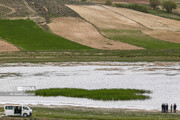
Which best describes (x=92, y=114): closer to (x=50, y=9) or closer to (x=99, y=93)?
(x=99, y=93)

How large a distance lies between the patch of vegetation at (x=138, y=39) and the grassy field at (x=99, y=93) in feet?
232

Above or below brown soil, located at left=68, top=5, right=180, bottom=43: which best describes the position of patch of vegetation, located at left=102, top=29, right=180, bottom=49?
below

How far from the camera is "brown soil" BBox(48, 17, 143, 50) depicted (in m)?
139

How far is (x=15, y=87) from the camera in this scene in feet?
247

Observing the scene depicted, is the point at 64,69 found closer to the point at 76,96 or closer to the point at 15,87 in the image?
the point at 15,87

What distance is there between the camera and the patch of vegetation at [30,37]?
135875mm

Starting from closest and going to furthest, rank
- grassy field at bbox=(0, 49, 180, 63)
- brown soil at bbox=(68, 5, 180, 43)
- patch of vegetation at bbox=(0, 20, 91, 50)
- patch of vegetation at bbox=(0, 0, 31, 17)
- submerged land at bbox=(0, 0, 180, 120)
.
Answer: grassy field at bbox=(0, 49, 180, 63) → submerged land at bbox=(0, 0, 180, 120) → patch of vegetation at bbox=(0, 20, 91, 50) → brown soil at bbox=(68, 5, 180, 43) → patch of vegetation at bbox=(0, 0, 31, 17)

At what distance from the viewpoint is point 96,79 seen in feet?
275

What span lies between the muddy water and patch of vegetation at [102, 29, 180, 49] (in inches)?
1338

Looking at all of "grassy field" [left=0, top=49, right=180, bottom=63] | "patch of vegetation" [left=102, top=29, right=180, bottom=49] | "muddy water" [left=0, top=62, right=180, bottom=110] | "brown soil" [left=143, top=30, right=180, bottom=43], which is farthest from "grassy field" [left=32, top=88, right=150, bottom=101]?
"brown soil" [left=143, top=30, right=180, bottom=43]

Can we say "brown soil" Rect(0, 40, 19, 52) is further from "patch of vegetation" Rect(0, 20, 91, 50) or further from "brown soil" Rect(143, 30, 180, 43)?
"brown soil" Rect(143, 30, 180, 43)

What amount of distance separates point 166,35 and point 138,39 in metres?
14.1

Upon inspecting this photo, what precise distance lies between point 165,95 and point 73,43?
75.6 meters

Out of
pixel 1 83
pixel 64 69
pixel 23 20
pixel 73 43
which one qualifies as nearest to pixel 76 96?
pixel 1 83
